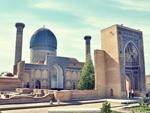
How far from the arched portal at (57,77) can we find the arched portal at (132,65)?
46.4 feet

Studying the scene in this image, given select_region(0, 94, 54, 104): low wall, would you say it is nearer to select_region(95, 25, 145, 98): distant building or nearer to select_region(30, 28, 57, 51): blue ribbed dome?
select_region(95, 25, 145, 98): distant building

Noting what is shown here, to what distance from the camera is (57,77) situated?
39.6m

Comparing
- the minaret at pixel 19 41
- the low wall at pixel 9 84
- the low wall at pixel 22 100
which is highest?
the minaret at pixel 19 41

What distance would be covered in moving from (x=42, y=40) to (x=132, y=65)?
20136 millimetres

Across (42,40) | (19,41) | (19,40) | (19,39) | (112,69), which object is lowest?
(112,69)

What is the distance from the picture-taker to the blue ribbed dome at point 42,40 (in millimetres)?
42594

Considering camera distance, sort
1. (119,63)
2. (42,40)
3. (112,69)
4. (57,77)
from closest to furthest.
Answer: (119,63), (112,69), (57,77), (42,40)

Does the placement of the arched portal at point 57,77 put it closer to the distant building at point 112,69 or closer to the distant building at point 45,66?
the distant building at point 45,66

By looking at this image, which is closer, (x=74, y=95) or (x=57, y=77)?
(x=74, y=95)

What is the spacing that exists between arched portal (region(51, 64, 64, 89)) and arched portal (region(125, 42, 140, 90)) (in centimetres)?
1414

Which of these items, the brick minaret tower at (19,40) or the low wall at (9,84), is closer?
the low wall at (9,84)

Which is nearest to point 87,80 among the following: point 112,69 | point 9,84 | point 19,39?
point 112,69

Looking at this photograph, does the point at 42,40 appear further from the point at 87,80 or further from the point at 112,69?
the point at 112,69

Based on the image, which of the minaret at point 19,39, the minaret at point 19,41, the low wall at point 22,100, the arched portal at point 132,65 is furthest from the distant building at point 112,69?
the low wall at point 22,100
